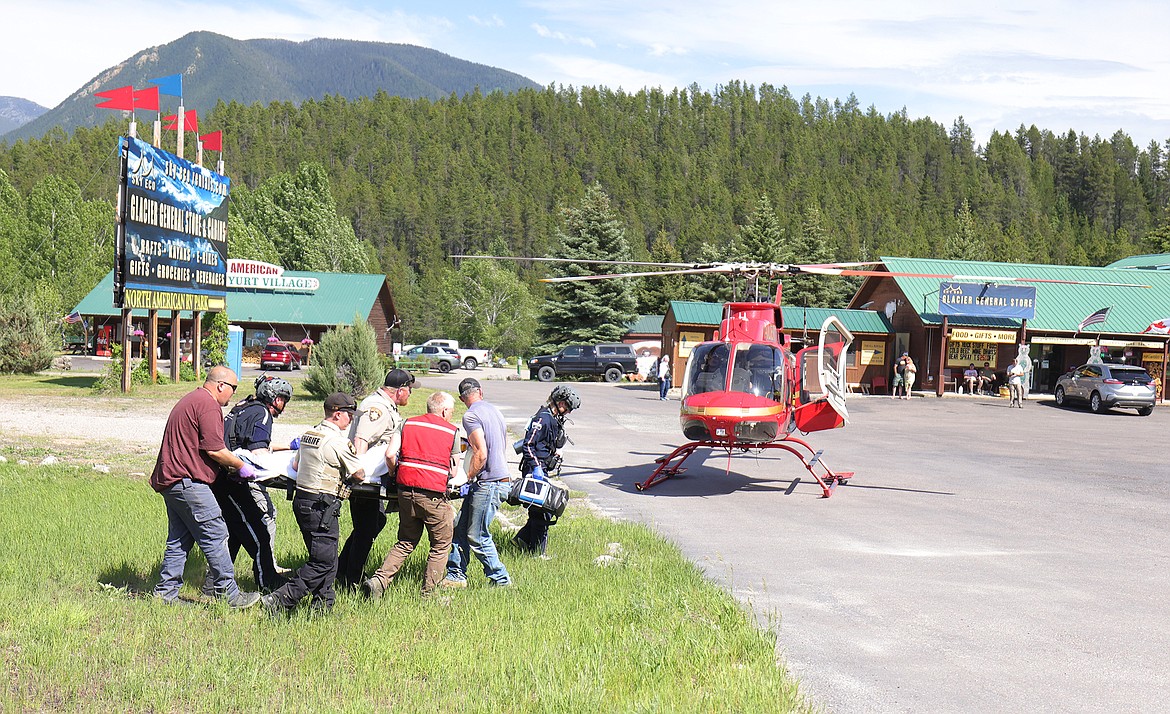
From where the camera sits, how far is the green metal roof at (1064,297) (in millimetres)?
39844

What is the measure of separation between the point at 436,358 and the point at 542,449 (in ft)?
143

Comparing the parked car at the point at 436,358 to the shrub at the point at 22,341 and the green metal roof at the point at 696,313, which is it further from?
the shrub at the point at 22,341

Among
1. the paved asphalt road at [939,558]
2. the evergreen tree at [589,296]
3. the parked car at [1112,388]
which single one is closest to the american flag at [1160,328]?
the parked car at [1112,388]

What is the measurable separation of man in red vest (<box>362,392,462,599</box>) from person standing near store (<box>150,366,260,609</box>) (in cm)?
101

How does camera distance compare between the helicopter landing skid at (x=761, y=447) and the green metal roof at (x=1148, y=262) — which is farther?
the green metal roof at (x=1148, y=262)

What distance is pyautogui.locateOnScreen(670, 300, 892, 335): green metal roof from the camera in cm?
4056

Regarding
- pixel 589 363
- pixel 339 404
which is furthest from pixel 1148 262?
pixel 339 404

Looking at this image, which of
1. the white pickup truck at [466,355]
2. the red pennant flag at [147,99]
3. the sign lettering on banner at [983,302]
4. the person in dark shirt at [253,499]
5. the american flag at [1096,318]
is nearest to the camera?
the person in dark shirt at [253,499]

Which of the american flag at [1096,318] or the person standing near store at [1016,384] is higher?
the american flag at [1096,318]

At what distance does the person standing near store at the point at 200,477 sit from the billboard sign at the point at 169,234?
71.8ft

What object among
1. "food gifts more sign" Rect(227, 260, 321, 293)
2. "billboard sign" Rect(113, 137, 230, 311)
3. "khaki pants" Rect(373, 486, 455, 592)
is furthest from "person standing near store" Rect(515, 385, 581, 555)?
"food gifts more sign" Rect(227, 260, 321, 293)

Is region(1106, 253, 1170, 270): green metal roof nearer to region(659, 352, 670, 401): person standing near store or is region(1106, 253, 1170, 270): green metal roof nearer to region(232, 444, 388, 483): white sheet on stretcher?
region(659, 352, 670, 401): person standing near store

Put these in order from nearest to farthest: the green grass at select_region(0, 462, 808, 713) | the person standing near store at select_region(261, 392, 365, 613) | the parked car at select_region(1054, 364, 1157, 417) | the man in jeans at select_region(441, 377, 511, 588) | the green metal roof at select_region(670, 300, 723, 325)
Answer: the green grass at select_region(0, 462, 808, 713)
the person standing near store at select_region(261, 392, 365, 613)
the man in jeans at select_region(441, 377, 511, 588)
the parked car at select_region(1054, 364, 1157, 417)
the green metal roof at select_region(670, 300, 723, 325)

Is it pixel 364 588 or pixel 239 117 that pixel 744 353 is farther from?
pixel 239 117
